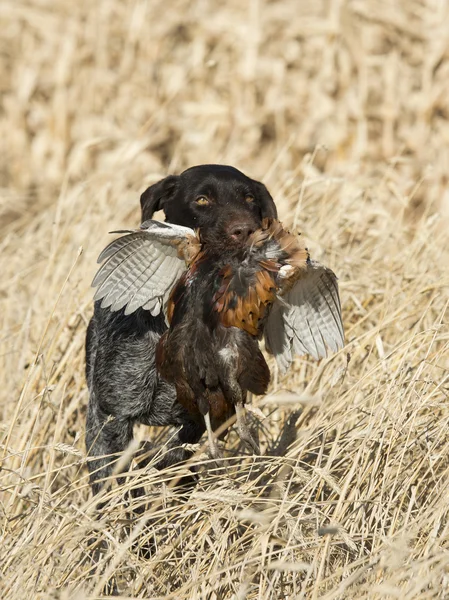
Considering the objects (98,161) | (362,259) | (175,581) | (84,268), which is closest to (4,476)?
(175,581)

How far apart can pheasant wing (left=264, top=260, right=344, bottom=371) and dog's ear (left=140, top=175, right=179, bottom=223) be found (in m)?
0.93

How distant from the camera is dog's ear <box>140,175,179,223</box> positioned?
13.2ft

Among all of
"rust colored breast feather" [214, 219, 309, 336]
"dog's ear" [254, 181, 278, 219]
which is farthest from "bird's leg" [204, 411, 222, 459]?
"dog's ear" [254, 181, 278, 219]

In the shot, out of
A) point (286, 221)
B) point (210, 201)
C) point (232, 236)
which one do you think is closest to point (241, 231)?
point (232, 236)

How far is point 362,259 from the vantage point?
4930 millimetres

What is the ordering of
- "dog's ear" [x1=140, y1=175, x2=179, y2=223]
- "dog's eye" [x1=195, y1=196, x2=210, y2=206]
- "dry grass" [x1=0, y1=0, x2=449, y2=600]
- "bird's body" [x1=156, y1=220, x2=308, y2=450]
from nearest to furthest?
"dry grass" [x1=0, y1=0, x2=449, y2=600] → "bird's body" [x1=156, y1=220, x2=308, y2=450] → "dog's eye" [x1=195, y1=196, x2=210, y2=206] → "dog's ear" [x1=140, y1=175, x2=179, y2=223]

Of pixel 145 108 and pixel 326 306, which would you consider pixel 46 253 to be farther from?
pixel 145 108

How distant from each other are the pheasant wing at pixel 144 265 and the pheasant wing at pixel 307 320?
363mm

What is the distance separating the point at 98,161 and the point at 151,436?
16.5 feet

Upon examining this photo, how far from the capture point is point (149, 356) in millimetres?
3900

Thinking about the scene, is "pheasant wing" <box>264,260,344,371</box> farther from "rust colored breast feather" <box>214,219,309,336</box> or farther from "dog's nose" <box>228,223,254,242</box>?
"dog's nose" <box>228,223,254,242</box>

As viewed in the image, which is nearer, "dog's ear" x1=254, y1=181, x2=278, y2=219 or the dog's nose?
the dog's nose

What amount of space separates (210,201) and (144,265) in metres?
0.64

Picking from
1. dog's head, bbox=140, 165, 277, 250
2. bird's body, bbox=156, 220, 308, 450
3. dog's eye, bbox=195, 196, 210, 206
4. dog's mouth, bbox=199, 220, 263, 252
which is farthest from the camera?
dog's eye, bbox=195, 196, 210, 206
